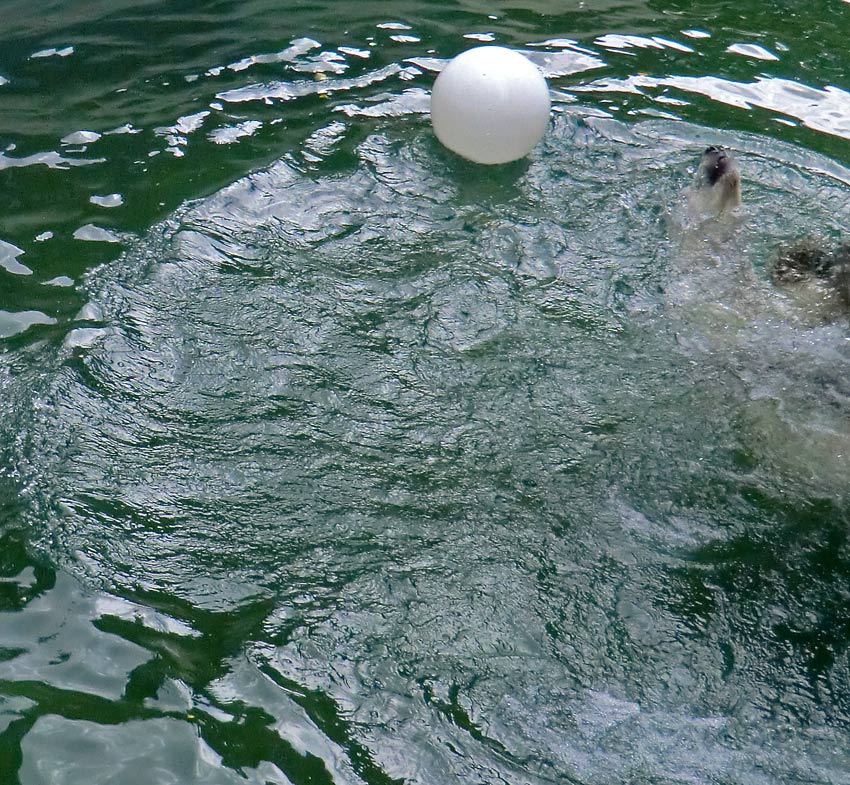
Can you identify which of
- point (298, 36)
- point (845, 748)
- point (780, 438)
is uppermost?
point (298, 36)

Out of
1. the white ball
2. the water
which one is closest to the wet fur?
the water

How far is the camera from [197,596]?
3402 mm

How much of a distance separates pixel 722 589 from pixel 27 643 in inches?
92.6

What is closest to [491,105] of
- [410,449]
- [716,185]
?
[716,185]

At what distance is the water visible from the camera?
10.1 feet

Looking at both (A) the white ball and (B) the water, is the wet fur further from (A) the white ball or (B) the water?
Result: (A) the white ball

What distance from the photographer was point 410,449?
152 inches

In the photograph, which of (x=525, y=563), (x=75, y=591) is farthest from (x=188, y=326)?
Result: (x=525, y=563)

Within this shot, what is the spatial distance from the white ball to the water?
20cm

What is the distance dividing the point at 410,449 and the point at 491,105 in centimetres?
210

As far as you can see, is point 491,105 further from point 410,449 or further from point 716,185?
point 410,449

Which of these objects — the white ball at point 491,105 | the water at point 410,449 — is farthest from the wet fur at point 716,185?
the white ball at point 491,105

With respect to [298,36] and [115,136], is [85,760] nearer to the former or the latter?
[115,136]

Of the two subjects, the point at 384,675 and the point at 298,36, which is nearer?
the point at 384,675
